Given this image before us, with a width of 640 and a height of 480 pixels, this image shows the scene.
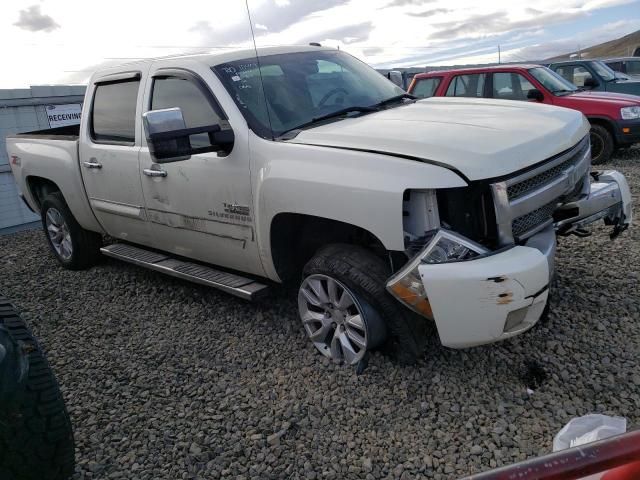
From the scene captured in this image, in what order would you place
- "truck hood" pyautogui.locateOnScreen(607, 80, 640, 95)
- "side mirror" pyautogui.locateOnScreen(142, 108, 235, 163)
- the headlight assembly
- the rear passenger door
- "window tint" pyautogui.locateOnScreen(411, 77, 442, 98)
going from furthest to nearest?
"truck hood" pyautogui.locateOnScreen(607, 80, 640, 95) < "window tint" pyautogui.locateOnScreen(411, 77, 442, 98) < the headlight assembly < the rear passenger door < "side mirror" pyautogui.locateOnScreen(142, 108, 235, 163)

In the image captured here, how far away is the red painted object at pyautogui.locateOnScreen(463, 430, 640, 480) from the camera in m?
1.09

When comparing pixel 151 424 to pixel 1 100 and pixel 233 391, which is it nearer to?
pixel 233 391

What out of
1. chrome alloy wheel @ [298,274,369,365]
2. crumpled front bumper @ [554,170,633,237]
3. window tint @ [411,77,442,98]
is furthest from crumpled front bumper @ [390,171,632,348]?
window tint @ [411,77,442,98]

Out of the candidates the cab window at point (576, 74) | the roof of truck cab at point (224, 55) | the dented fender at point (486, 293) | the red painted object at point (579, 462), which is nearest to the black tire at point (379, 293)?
the dented fender at point (486, 293)

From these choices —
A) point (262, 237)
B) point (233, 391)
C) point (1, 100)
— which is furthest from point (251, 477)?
point (1, 100)

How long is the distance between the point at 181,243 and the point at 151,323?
0.64 metres

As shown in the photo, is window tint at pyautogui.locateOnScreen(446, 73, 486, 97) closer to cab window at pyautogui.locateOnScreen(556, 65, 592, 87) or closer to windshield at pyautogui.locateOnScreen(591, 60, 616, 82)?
cab window at pyautogui.locateOnScreen(556, 65, 592, 87)

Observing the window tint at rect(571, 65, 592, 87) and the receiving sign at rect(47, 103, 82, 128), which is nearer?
the receiving sign at rect(47, 103, 82, 128)

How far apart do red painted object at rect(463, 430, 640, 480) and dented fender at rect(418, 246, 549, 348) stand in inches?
56.0

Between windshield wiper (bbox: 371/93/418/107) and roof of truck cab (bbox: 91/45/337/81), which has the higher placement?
roof of truck cab (bbox: 91/45/337/81)

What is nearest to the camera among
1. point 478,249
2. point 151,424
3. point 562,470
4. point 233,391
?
point 562,470

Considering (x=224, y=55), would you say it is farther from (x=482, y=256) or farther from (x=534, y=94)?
(x=534, y=94)

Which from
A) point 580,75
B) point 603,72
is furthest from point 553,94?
point 603,72

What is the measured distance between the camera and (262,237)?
3484mm
